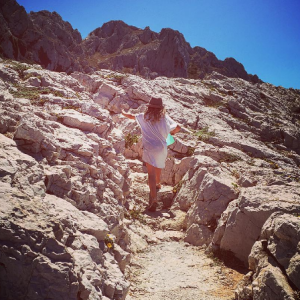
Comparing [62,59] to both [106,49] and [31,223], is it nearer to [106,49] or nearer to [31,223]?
[106,49]

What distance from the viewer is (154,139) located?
9078 millimetres

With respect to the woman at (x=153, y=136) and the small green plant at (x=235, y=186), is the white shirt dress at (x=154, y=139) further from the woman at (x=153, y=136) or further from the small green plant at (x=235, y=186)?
the small green plant at (x=235, y=186)

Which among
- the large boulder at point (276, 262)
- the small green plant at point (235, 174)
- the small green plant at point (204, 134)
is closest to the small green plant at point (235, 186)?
the small green plant at point (235, 174)

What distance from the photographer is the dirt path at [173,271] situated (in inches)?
199

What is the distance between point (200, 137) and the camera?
14562mm

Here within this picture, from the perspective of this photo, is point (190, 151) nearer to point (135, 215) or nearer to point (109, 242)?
point (135, 215)

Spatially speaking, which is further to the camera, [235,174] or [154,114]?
[235,174]

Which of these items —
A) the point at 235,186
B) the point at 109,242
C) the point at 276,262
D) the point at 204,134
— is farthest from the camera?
the point at 204,134

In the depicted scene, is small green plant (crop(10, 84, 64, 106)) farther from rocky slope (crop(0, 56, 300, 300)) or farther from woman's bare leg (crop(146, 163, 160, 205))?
A: woman's bare leg (crop(146, 163, 160, 205))

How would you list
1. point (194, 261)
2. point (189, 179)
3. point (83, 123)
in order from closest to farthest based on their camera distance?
point (194, 261)
point (83, 123)
point (189, 179)

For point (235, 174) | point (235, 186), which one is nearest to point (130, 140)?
point (235, 174)

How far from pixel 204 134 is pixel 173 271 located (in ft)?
35.0

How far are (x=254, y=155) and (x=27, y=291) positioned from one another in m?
14.1

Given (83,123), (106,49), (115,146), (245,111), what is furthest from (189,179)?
(106,49)
